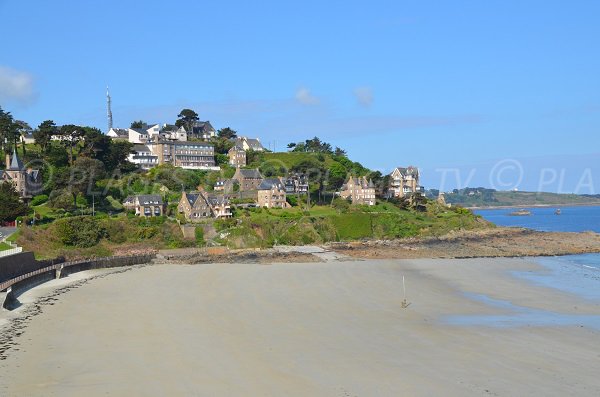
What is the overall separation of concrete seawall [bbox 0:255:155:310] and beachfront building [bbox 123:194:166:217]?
14.3 m

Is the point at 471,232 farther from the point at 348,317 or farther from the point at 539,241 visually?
the point at 348,317

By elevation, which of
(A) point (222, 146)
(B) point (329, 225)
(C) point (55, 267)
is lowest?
(C) point (55, 267)

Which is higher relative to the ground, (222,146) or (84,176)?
(222,146)

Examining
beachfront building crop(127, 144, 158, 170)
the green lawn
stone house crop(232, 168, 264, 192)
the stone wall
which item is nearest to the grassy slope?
stone house crop(232, 168, 264, 192)

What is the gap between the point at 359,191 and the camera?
74000 mm

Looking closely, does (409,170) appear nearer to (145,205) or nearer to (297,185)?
(297,185)

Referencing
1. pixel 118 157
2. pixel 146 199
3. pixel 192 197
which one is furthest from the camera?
pixel 118 157

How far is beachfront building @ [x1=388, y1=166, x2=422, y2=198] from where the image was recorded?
3445 inches

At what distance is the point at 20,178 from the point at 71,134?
1162 cm

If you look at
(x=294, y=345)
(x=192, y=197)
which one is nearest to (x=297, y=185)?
(x=192, y=197)

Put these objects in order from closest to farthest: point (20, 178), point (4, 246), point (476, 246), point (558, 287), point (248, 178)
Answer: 1. point (558, 287)
2. point (4, 246)
3. point (476, 246)
4. point (20, 178)
5. point (248, 178)

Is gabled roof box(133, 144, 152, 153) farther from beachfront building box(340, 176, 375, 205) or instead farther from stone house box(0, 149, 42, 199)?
beachfront building box(340, 176, 375, 205)

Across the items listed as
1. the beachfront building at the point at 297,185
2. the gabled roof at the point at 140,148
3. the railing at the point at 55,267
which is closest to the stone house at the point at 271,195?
the beachfront building at the point at 297,185

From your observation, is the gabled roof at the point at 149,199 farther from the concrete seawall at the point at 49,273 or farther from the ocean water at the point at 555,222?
the ocean water at the point at 555,222
